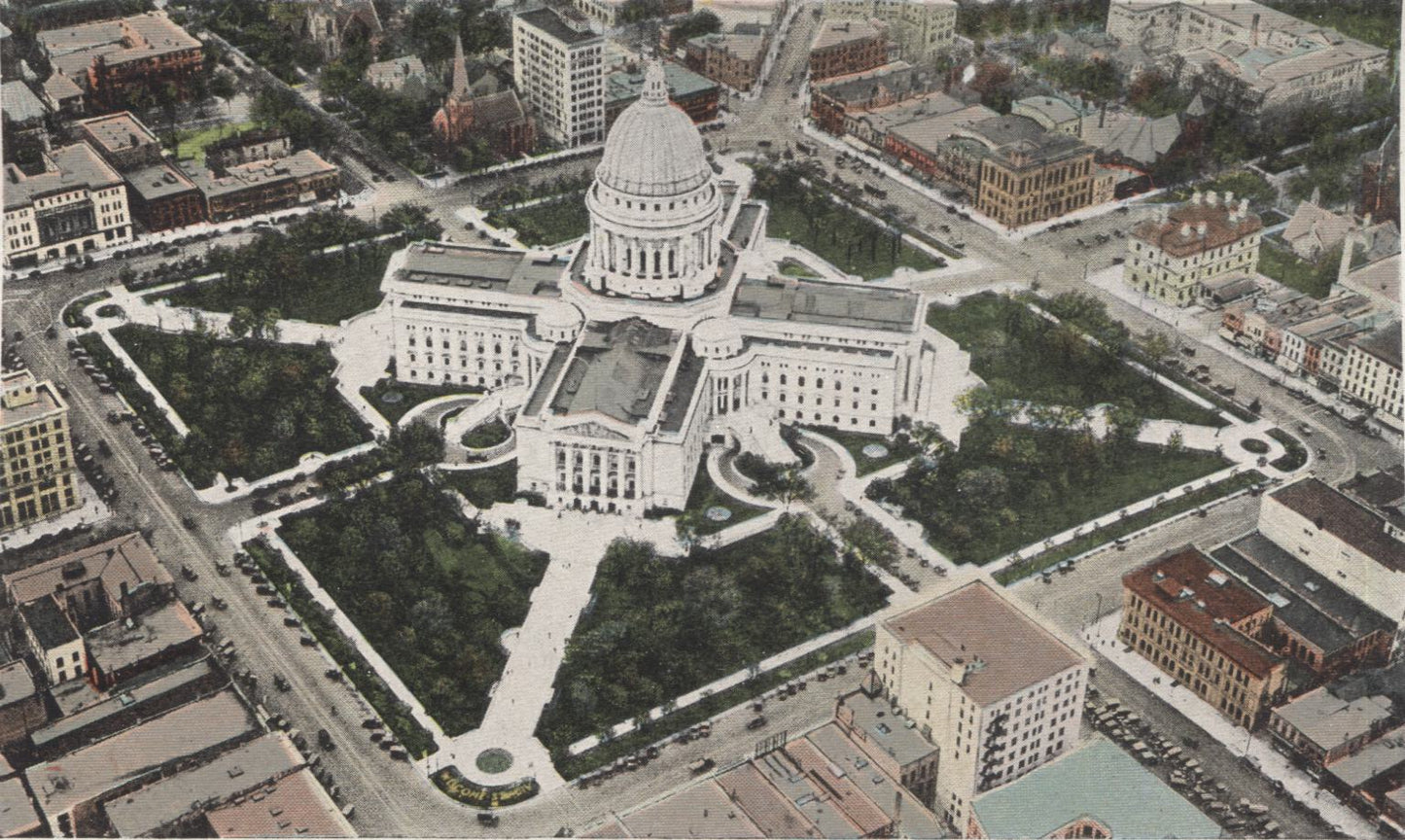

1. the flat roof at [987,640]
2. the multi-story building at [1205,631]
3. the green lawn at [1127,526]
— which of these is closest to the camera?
the flat roof at [987,640]

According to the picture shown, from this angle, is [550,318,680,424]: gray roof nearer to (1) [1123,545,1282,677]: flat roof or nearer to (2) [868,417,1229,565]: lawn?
(2) [868,417,1229,565]: lawn

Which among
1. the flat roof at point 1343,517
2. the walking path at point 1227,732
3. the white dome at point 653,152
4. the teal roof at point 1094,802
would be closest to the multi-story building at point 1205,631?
the walking path at point 1227,732

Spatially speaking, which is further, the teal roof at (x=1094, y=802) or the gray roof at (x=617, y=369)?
the gray roof at (x=617, y=369)

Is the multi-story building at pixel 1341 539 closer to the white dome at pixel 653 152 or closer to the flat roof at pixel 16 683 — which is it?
the white dome at pixel 653 152

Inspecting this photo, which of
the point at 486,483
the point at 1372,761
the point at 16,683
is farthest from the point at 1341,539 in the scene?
the point at 16,683

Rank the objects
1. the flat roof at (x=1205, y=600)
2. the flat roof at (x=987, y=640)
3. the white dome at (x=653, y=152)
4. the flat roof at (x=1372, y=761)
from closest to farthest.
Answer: the flat roof at (x=987, y=640), the flat roof at (x=1372, y=761), the flat roof at (x=1205, y=600), the white dome at (x=653, y=152)

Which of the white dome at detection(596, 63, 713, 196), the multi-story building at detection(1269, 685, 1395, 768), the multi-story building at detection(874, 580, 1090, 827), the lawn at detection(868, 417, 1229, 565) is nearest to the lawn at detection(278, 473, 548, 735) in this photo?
the multi-story building at detection(874, 580, 1090, 827)

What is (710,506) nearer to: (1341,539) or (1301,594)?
(1301,594)
